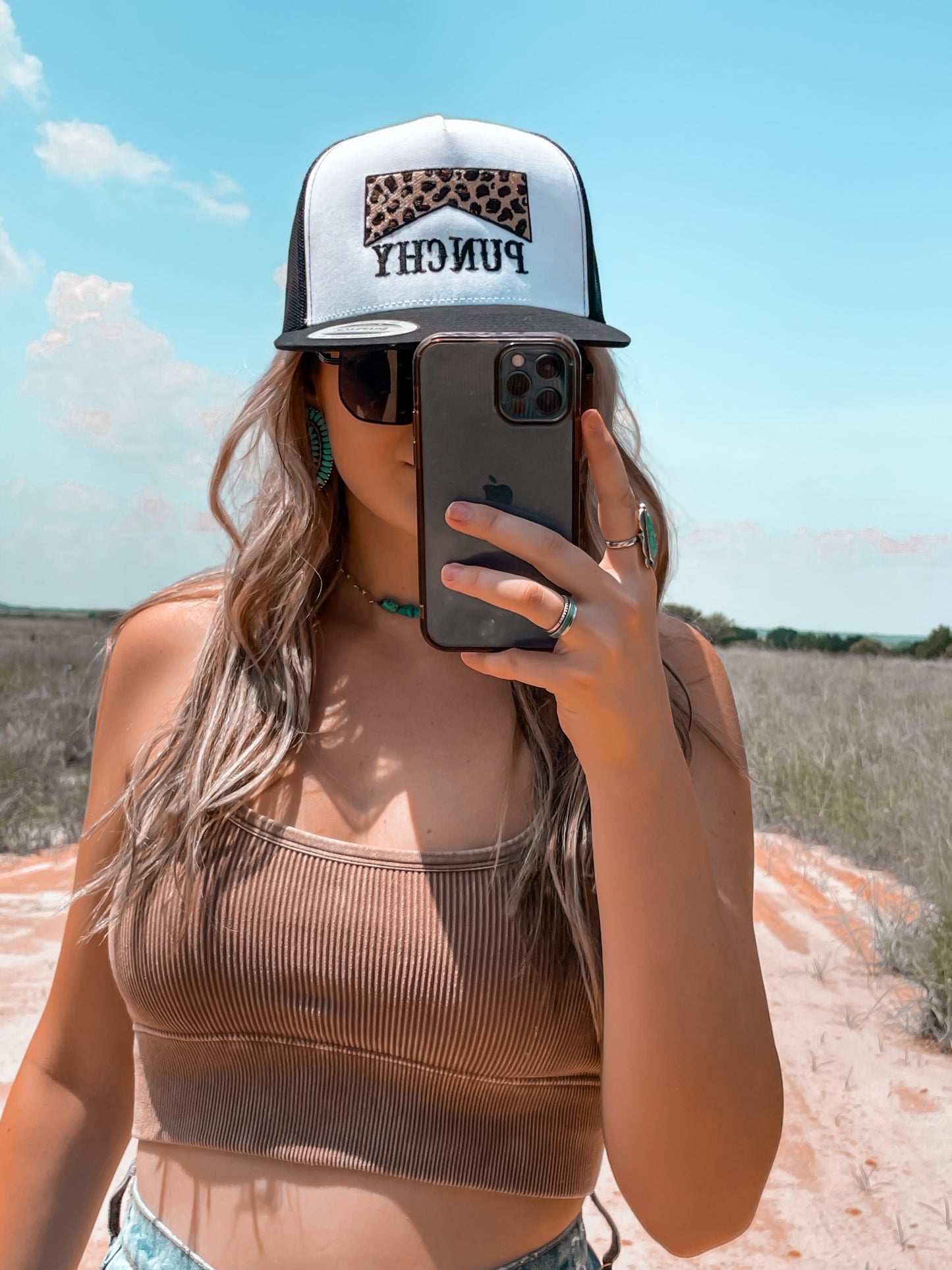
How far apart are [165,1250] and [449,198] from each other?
1258 mm

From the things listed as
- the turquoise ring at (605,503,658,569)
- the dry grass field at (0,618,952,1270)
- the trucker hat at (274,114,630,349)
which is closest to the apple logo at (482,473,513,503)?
the turquoise ring at (605,503,658,569)

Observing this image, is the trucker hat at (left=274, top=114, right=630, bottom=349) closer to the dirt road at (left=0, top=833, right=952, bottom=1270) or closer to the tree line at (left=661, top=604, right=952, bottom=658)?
the dirt road at (left=0, top=833, right=952, bottom=1270)

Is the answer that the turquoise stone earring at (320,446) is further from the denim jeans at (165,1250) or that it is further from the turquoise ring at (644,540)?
the denim jeans at (165,1250)

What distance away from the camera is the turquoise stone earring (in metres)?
1.54

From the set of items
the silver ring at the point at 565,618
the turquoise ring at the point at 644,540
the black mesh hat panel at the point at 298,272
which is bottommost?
the silver ring at the point at 565,618

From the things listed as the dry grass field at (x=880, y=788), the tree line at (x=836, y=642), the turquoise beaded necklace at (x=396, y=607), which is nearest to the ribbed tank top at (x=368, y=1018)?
the turquoise beaded necklace at (x=396, y=607)

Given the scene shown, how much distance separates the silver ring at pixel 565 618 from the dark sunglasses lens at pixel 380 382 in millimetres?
432

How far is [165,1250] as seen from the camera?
1.18 metres

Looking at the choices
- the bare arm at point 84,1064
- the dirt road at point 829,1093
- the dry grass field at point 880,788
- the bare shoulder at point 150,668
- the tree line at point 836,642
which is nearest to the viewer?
the bare arm at point 84,1064

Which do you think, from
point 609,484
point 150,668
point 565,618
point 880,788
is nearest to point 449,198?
point 609,484

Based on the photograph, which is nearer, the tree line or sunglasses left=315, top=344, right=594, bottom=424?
sunglasses left=315, top=344, right=594, bottom=424

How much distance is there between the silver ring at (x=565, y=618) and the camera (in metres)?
0.90

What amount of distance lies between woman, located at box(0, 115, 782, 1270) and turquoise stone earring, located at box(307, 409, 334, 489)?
4.8 inches

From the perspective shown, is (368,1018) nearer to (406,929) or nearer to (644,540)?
(406,929)
